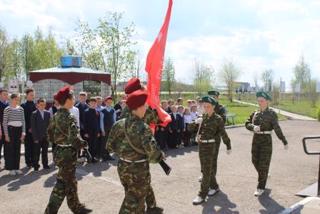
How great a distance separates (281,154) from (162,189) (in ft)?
20.4

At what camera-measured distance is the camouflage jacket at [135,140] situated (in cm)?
500

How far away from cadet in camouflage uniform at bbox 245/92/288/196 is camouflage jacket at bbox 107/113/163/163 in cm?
351

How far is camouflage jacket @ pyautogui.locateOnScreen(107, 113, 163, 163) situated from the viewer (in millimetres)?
5004

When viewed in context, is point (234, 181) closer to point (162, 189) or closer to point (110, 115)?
point (162, 189)

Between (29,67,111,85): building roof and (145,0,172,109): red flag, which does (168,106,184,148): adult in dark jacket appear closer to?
(29,67,111,85): building roof

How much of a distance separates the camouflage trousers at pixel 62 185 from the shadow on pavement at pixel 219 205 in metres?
2.13

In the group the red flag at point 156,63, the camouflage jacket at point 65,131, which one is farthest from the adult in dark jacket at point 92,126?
the camouflage jacket at point 65,131

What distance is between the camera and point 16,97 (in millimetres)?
9602

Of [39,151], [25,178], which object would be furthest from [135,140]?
[39,151]

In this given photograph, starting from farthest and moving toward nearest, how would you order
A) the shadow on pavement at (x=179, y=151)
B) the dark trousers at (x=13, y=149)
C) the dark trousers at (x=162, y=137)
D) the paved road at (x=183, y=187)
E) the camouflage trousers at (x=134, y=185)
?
the dark trousers at (x=162, y=137) < the shadow on pavement at (x=179, y=151) < the dark trousers at (x=13, y=149) < the paved road at (x=183, y=187) < the camouflage trousers at (x=134, y=185)

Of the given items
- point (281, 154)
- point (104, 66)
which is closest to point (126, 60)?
point (104, 66)

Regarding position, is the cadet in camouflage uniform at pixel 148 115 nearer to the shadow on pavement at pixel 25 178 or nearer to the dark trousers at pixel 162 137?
the shadow on pavement at pixel 25 178

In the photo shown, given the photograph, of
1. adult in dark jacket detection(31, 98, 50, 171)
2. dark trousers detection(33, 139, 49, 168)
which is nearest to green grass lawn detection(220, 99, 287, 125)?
dark trousers detection(33, 139, 49, 168)

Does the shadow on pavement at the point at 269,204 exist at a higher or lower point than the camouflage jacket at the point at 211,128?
lower
